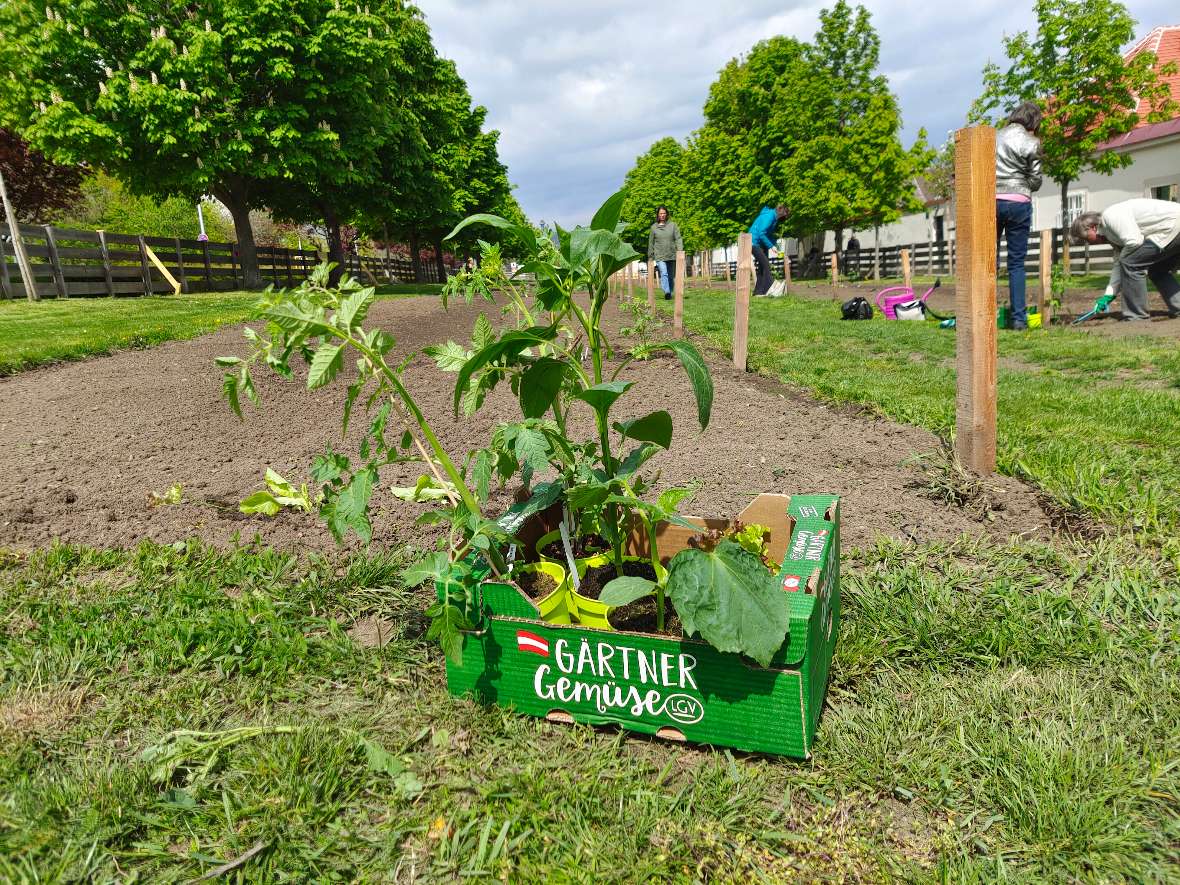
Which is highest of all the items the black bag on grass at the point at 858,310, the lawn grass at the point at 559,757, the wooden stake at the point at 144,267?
the wooden stake at the point at 144,267

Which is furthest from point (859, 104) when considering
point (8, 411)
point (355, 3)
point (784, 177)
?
point (8, 411)

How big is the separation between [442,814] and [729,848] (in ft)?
1.92

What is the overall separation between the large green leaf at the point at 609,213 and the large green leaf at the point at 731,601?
78cm

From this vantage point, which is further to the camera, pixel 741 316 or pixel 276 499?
pixel 741 316

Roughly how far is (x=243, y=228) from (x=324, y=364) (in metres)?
20.5

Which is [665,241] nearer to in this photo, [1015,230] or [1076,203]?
[1015,230]

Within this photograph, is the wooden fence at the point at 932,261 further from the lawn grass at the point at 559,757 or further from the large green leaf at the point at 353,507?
the large green leaf at the point at 353,507

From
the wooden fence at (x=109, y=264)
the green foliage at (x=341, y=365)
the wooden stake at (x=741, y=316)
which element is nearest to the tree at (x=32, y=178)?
the wooden fence at (x=109, y=264)

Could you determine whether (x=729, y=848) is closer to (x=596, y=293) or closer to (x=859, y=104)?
(x=596, y=293)

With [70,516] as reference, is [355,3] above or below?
above

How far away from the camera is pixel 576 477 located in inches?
66.8

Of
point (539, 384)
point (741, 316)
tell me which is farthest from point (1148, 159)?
point (539, 384)

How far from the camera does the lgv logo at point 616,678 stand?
154 cm

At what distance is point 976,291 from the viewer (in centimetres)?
262
